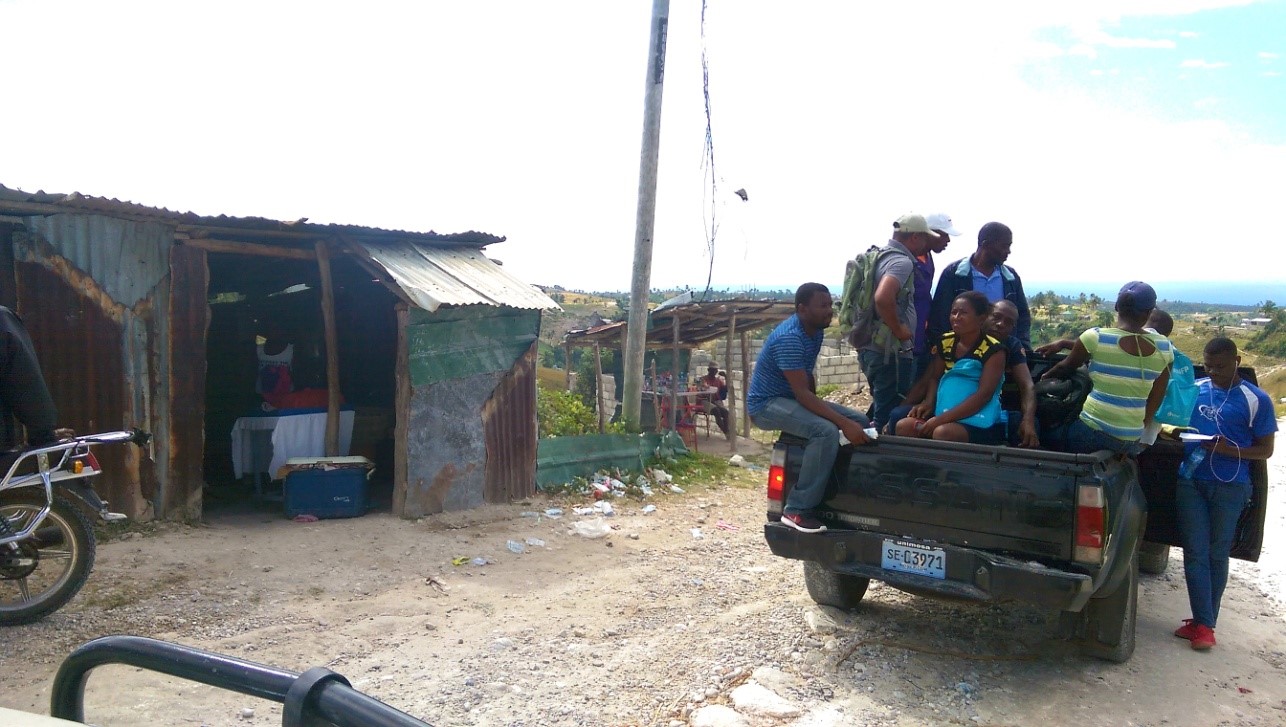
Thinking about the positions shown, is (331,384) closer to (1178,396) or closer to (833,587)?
(833,587)

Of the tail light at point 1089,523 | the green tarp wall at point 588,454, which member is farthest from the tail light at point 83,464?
the tail light at point 1089,523

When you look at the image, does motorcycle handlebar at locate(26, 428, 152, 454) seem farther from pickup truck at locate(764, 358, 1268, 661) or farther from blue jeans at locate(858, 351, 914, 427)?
blue jeans at locate(858, 351, 914, 427)

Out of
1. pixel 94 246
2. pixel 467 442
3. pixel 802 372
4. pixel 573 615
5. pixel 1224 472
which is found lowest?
pixel 573 615

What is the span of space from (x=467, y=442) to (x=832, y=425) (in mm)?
4583

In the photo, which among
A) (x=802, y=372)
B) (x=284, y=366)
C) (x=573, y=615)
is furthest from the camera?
(x=284, y=366)

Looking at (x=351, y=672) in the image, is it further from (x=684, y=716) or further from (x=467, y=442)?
(x=467, y=442)

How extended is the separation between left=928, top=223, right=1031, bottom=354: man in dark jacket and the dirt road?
6.35ft

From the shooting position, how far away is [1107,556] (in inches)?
168

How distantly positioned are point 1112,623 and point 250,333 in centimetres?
919

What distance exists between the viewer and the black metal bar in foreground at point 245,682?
58.0 inches

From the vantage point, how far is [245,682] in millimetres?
1624

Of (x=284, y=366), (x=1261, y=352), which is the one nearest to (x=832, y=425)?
(x=284, y=366)

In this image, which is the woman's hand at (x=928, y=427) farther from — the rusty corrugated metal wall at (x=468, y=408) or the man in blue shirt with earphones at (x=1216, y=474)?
the rusty corrugated metal wall at (x=468, y=408)

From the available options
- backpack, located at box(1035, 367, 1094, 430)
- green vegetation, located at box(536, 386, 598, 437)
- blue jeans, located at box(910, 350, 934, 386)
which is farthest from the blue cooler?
backpack, located at box(1035, 367, 1094, 430)
